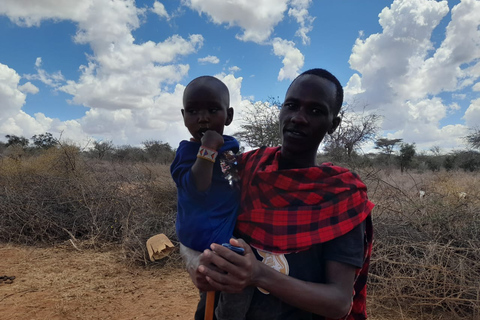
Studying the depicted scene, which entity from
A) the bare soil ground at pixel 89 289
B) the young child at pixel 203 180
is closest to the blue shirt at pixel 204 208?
the young child at pixel 203 180

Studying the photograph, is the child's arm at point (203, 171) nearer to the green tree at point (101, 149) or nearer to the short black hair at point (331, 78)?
the short black hair at point (331, 78)

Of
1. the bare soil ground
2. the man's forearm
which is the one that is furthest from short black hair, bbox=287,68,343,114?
the bare soil ground

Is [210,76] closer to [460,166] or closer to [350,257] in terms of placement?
[350,257]

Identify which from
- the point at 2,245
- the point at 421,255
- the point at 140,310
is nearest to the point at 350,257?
the point at 140,310

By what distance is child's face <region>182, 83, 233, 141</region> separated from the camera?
1299mm

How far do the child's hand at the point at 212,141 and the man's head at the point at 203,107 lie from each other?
10cm

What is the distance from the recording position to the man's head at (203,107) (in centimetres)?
130

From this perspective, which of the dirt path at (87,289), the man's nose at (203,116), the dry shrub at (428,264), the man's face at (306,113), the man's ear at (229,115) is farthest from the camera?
the dirt path at (87,289)

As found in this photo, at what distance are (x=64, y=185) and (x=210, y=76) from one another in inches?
282

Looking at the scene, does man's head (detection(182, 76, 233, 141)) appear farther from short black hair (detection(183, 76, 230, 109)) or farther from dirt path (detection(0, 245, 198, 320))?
dirt path (detection(0, 245, 198, 320))

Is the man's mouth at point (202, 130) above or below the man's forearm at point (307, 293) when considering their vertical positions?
above

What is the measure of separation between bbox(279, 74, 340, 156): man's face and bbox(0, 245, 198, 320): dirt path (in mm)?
3134

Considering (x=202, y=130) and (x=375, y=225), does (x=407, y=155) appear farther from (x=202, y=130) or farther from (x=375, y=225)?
(x=202, y=130)

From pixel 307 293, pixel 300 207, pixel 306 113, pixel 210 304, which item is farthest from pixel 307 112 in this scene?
pixel 210 304
